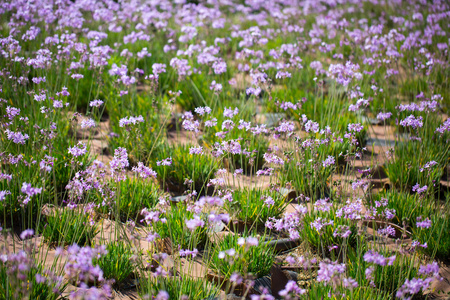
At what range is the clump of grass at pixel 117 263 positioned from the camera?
2.53 meters

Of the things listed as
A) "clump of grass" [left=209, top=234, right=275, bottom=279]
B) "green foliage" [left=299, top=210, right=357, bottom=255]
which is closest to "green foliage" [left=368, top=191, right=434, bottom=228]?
"green foliage" [left=299, top=210, right=357, bottom=255]

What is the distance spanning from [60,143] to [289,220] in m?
2.47

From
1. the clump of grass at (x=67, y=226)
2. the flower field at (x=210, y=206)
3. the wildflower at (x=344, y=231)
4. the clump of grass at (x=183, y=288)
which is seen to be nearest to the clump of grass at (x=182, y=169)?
the flower field at (x=210, y=206)

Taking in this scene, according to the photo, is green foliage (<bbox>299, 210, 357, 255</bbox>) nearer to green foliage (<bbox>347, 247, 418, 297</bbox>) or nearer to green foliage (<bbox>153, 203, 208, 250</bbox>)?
green foliage (<bbox>347, 247, 418, 297</bbox>)

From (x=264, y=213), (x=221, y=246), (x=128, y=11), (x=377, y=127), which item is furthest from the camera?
(x=128, y=11)

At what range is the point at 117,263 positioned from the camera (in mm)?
2539

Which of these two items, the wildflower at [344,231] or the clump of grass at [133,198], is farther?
the clump of grass at [133,198]

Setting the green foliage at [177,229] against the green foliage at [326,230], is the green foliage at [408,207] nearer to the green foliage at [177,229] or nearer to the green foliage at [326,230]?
the green foliage at [326,230]

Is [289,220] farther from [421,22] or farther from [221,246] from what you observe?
[421,22]

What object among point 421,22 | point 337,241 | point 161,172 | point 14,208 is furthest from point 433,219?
point 421,22

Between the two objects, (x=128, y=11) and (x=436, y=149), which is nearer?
(x=436, y=149)

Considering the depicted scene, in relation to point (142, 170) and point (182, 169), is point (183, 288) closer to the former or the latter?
point (142, 170)

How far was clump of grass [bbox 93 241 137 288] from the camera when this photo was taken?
253 centimetres

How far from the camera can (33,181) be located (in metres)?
2.97
